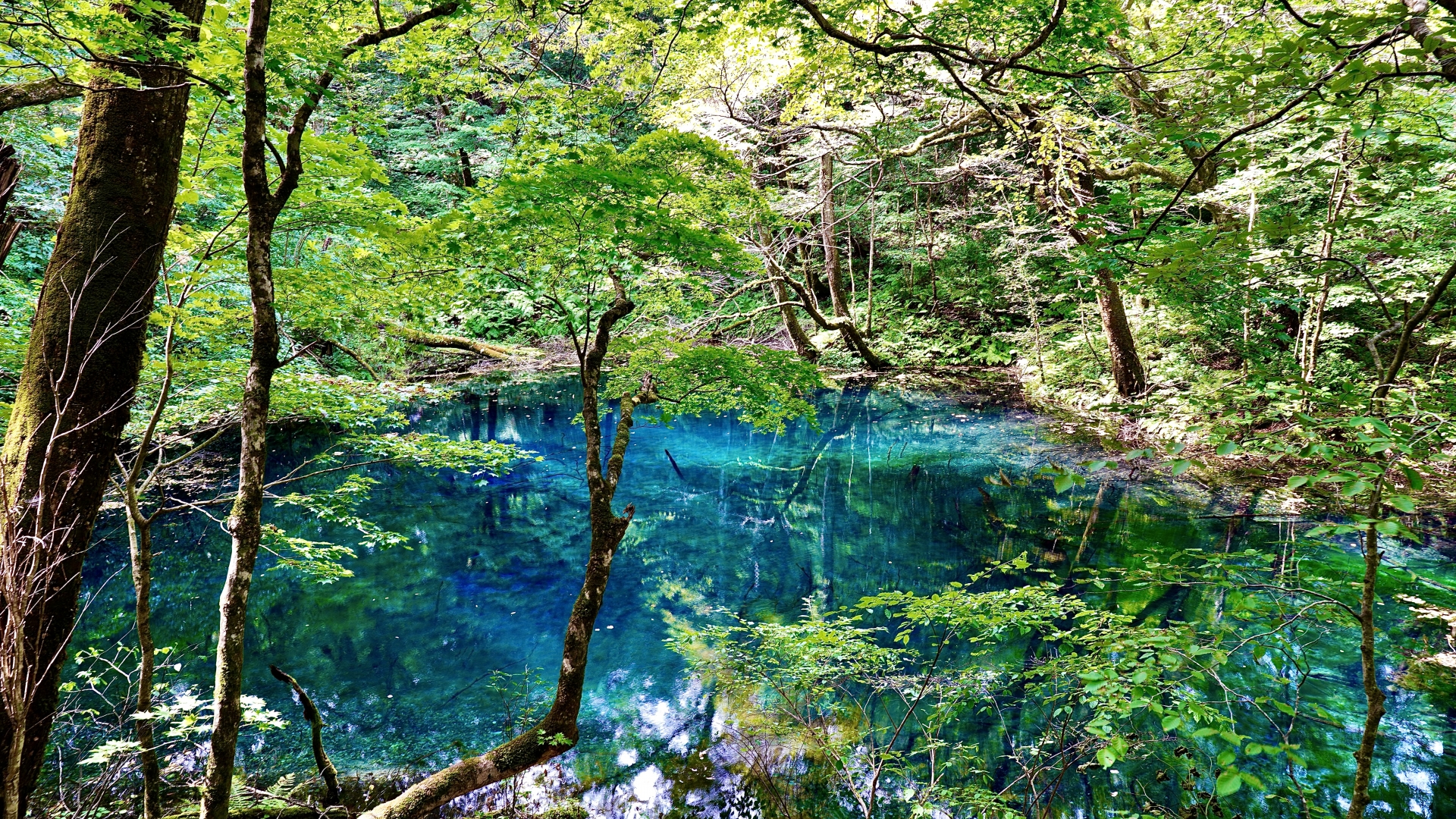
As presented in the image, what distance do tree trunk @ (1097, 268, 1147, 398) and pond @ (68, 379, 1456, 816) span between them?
123 cm

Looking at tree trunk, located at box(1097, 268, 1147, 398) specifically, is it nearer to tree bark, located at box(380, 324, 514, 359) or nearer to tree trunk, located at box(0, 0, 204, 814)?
tree trunk, located at box(0, 0, 204, 814)

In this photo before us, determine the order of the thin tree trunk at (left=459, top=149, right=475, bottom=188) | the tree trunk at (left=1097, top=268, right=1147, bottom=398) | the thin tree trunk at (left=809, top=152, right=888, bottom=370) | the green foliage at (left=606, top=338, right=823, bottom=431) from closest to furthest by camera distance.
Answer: the green foliage at (left=606, top=338, right=823, bottom=431) < the tree trunk at (left=1097, top=268, right=1147, bottom=398) < the thin tree trunk at (left=809, top=152, right=888, bottom=370) < the thin tree trunk at (left=459, top=149, right=475, bottom=188)

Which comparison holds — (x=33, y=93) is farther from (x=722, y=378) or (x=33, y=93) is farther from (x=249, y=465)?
(x=722, y=378)

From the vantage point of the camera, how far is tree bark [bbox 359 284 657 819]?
3.74 metres

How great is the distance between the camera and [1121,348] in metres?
10.6

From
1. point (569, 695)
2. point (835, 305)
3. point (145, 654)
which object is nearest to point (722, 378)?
point (569, 695)

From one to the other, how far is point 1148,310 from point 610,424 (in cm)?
1034

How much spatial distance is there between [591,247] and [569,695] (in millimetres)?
2907

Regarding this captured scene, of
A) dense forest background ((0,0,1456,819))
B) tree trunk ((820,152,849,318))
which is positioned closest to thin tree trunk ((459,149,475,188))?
dense forest background ((0,0,1456,819))

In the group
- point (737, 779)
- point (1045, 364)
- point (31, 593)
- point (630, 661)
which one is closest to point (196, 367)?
point (31, 593)

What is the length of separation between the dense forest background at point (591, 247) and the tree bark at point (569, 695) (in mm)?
22

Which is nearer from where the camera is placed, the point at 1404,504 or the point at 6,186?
the point at 1404,504

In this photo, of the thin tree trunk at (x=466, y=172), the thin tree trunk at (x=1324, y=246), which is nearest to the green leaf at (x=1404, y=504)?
the thin tree trunk at (x=1324, y=246)

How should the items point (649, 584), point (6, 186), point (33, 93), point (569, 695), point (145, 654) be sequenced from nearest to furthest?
point (6, 186), point (33, 93), point (145, 654), point (569, 695), point (649, 584)
